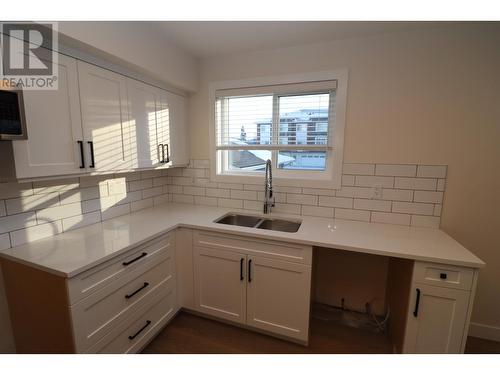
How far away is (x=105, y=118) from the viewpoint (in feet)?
5.14

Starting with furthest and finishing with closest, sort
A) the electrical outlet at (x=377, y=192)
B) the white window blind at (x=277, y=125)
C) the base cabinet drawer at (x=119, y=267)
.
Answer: the white window blind at (x=277, y=125), the electrical outlet at (x=377, y=192), the base cabinet drawer at (x=119, y=267)

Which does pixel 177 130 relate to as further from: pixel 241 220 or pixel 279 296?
pixel 279 296

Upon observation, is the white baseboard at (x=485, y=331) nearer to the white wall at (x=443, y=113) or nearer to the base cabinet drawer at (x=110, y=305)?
the white wall at (x=443, y=113)

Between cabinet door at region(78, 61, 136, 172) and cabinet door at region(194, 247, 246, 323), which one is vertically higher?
cabinet door at region(78, 61, 136, 172)

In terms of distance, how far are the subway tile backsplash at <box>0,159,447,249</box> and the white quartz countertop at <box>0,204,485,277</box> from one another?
78 mm

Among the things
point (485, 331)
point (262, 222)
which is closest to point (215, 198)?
point (262, 222)

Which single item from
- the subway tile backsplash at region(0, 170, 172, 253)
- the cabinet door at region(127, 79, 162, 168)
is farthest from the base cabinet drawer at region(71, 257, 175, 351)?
the cabinet door at region(127, 79, 162, 168)

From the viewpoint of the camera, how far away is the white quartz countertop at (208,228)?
1.25 metres

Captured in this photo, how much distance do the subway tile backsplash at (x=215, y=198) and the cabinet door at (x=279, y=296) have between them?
0.65 metres

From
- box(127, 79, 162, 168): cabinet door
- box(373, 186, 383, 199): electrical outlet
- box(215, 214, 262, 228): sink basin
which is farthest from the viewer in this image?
box(215, 214, 262, 228): sink basin

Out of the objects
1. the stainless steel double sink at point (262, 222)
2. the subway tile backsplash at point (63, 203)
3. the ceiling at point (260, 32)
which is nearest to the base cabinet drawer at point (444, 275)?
the stainless steel double sink at point (262, 222)

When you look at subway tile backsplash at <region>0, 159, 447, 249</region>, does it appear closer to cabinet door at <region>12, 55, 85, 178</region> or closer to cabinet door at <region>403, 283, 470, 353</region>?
cabinet door at <region>12, 55, 85, 178</region>

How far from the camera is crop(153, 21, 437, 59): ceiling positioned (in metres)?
1.66
